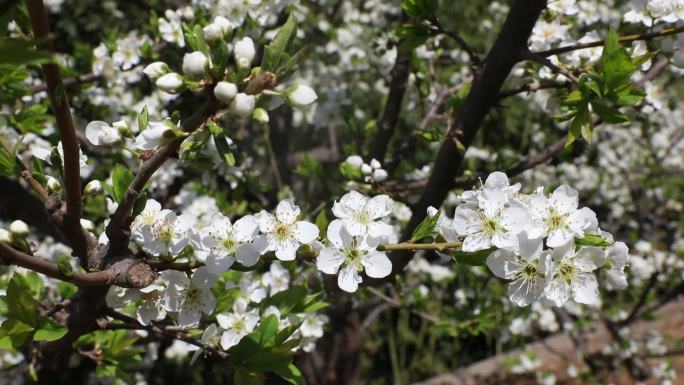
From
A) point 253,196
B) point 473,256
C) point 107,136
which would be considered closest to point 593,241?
point 473,256

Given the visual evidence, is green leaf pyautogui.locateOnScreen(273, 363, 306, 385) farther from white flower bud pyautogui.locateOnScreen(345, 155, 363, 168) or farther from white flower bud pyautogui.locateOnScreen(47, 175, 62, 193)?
white flower bud pyautogui.locateOnScreen(345, 155, 363, 168)

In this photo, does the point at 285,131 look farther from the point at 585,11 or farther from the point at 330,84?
the point at 585,11

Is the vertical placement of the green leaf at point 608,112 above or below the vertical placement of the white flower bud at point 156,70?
above

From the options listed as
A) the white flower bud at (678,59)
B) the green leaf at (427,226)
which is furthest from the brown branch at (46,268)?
the white flower bud at (678,59)

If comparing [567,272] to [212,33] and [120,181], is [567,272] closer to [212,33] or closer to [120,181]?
[212,33]

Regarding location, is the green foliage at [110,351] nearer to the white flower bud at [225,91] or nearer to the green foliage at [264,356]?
the green foliage at [264,356]

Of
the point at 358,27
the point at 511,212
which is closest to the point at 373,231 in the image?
the point at 511,212
